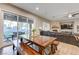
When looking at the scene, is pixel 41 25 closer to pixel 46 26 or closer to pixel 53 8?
pixel 46 26

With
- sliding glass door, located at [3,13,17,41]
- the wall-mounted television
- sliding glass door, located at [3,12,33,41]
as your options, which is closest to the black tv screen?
the wall-mounted television

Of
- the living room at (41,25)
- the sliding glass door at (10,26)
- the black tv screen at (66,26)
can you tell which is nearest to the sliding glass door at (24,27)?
the living room at (41,25)

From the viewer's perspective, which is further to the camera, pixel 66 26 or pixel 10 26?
pixel 66 26

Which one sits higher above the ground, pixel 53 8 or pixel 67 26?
pixel 53 8

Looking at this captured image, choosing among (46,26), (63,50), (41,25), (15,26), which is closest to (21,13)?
(15,26)

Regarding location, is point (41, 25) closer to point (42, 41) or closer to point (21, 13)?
point (42, 41)

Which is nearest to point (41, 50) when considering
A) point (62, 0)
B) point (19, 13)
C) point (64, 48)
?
point (64, 48)

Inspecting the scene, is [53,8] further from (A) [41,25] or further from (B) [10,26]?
(B) [10,26]

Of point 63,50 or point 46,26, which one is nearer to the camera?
point 63,50

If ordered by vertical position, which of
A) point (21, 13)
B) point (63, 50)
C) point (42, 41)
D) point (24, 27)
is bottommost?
point (63, 50)

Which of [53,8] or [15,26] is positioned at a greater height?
[53,8]

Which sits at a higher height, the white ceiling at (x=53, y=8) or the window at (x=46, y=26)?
the white ceiling at (x=53, y=8)

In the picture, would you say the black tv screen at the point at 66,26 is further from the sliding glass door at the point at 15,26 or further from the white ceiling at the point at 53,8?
the sliding glass door at the point at 15,26

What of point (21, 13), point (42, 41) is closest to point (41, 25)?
point (42, 41)
